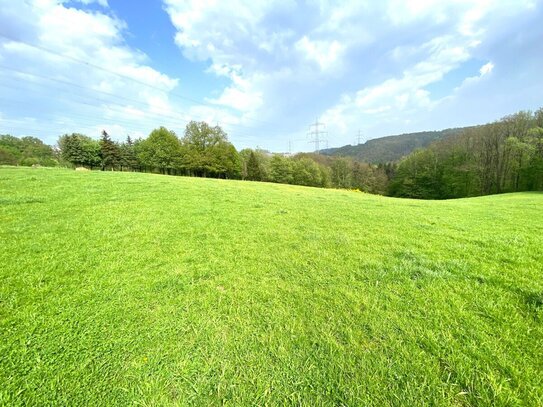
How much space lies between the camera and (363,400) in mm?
2170

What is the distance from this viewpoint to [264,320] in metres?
3.15

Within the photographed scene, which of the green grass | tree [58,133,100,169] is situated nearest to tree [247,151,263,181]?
tree [58,133,100,169]

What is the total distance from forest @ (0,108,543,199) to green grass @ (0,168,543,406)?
161 feet

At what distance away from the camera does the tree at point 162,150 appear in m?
51.8

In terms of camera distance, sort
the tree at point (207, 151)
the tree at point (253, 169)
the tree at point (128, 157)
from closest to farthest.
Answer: the tree at point (207, 151) < the tree at point (128, 157) < the tree at point (253, 169)

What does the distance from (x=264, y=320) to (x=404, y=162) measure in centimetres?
7468

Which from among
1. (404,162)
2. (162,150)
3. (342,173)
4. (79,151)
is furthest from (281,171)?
(79,151)

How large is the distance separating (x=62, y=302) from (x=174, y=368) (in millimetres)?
2142

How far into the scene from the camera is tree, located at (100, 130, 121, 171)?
183ft

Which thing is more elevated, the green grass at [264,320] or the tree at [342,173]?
the tree at [342,173]

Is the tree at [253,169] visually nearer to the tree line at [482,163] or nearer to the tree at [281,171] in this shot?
the tree at [281,171]

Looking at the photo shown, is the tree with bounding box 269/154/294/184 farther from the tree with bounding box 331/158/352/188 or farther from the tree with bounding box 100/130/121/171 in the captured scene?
the tree with bounding box 100/130/121/171

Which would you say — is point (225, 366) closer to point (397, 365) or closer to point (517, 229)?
point (397, 365)

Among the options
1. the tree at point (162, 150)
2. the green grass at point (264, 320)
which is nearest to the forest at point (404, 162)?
the tree at point (162, 150)
